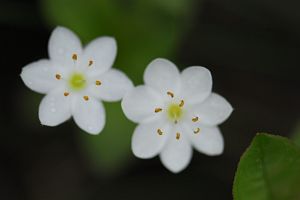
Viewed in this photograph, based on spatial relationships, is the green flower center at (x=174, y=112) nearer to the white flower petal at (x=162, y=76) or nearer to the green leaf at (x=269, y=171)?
the white flower petal at (x=162, y=76)

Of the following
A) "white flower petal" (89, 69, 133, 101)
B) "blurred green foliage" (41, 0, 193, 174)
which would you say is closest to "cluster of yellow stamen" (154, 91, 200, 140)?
"white flower petal" (89, 69, 133, 101)

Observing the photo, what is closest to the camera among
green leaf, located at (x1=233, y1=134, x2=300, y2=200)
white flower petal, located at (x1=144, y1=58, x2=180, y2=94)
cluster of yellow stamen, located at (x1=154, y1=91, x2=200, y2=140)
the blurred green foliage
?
green leaf, located at (x1=233, y1=134, x2=300, y2=200)

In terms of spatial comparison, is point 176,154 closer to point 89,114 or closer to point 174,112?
point 174,112

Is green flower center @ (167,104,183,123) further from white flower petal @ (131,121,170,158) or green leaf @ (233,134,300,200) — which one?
green leaf @ (233,134,300,200)

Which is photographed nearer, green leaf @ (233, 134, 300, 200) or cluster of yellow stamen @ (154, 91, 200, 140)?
green leaf @ (233, 134, 300, 200)

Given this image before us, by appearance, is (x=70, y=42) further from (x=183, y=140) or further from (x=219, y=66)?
(x=219, y=66)
